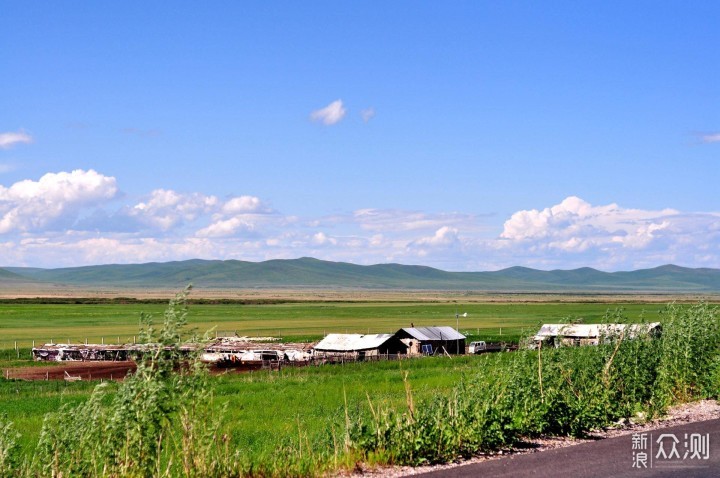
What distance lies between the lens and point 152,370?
1319cm

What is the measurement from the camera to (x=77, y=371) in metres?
60.0

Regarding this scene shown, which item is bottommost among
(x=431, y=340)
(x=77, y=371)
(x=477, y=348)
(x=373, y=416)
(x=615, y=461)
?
(x=77, y=371)

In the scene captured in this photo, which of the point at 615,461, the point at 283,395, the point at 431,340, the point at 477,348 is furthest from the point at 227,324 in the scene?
the point at 615,461

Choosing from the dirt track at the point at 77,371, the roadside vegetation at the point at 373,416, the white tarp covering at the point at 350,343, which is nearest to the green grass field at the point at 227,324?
the dirt track at the point at 77,371

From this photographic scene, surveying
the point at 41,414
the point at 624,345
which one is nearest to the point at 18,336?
the point at 41,414

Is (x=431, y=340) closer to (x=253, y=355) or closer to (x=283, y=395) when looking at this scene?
(x=253, y=355)

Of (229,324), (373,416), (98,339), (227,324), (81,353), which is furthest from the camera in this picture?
(229,324)

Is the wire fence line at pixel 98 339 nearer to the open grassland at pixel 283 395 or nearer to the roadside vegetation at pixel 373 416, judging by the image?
the open grassland at pixel 283 395

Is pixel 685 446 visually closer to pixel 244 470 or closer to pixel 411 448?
pixel 411 448

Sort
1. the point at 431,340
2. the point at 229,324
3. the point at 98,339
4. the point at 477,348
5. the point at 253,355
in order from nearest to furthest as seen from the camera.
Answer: the point at 253,355, the point at 431,340, the point at 477,348, the point at 98,339, the point at 229,324

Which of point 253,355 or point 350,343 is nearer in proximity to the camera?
point 253,355

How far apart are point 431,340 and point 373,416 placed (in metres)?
56.3

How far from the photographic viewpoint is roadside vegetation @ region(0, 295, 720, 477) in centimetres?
1318

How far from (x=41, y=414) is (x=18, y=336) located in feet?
208
